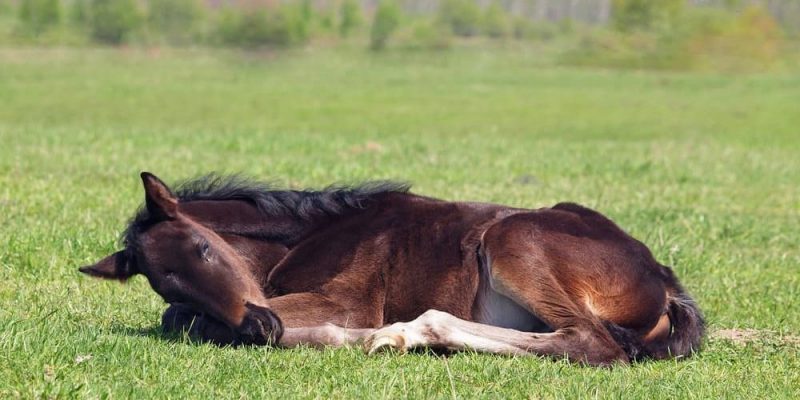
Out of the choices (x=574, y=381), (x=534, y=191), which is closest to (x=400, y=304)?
(x=574, y=381)

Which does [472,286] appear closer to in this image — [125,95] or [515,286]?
[515,286]

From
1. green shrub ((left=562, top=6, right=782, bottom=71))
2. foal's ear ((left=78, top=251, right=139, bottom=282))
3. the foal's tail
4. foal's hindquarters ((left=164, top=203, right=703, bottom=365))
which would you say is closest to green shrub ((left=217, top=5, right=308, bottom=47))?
green shrub ((left=562, top=6, right=782, bottom=71))

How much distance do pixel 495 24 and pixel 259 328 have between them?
8064 centimetres

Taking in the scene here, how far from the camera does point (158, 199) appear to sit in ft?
20.5

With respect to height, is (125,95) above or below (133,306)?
below

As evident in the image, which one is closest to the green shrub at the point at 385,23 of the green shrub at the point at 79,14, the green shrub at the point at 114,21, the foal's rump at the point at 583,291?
the green shrub at the point at 114,21

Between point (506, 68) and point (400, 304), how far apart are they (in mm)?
50565

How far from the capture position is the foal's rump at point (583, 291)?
618cm

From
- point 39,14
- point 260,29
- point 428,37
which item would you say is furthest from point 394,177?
point 39,14

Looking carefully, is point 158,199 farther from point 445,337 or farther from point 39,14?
point 39,14

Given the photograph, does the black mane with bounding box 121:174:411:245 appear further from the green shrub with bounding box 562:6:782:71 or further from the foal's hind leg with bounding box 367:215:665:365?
the green shrub with bounding box 562:6:782:71

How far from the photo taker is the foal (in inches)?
243

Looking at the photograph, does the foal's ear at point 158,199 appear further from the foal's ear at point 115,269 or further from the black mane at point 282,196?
the black mane at point 282,196

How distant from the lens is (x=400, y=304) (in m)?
6.62
